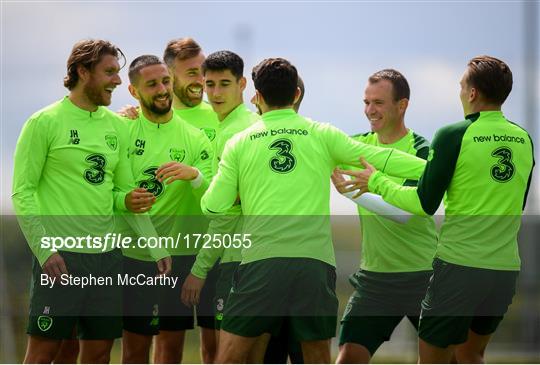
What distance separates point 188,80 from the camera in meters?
9.22

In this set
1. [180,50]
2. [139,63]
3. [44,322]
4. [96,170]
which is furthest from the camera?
[180,50]

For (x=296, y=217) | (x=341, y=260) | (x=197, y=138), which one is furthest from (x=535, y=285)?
(x=296, y=217)

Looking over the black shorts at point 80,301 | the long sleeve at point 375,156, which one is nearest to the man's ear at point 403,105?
the long sleeve at point 375,156

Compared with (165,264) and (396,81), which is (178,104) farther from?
(396,81)

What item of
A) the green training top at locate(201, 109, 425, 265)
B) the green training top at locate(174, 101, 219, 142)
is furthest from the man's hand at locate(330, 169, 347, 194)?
the green training top at locate(174, 101, 219, 142)

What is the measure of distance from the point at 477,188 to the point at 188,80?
10.1 feet

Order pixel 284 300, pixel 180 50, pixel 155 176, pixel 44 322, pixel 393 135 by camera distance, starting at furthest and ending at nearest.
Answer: pixel 180 50 < pixel 155 176 < pixel 393 135 < pixel 44 322 < pixel 284 300

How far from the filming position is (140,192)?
799cm

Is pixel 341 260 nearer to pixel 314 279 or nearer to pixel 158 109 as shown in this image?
pixel 158 109

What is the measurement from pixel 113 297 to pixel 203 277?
77 cm

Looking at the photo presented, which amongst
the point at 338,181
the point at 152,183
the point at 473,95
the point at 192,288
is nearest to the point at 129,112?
the point at 152,183

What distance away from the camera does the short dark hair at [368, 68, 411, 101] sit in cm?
831

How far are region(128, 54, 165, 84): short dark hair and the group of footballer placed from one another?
2cm

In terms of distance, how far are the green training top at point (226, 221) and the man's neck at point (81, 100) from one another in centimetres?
103
